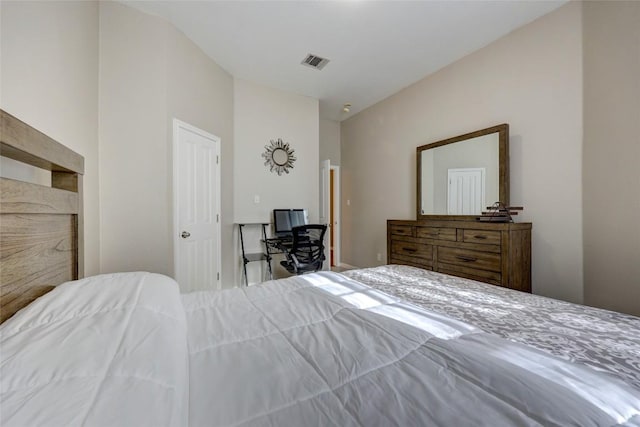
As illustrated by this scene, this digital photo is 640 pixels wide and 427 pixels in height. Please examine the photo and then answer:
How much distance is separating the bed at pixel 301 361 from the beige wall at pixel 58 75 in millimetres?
662

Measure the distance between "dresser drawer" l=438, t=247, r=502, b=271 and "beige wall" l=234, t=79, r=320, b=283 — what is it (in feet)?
6.67

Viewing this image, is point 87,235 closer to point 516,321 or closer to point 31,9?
point 31,9

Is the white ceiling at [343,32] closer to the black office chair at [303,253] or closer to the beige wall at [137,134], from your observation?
the beige wall at [137,134]

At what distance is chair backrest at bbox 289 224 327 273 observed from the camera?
2.91m

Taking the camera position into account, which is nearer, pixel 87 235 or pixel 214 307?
pixel 214 307

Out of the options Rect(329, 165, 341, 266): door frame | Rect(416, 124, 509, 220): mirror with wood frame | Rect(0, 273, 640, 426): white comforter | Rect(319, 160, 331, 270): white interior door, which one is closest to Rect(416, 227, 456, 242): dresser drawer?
Rect(416, 124, 509, 220): mirror with wood frame

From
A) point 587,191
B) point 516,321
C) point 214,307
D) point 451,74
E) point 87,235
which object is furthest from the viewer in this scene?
point 451,74

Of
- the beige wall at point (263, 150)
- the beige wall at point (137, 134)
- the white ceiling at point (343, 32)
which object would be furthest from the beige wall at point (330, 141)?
the beige wall at point (137, 134)

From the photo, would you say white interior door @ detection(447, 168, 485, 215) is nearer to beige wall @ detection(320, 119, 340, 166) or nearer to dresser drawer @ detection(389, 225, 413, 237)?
dresser drawer @ detection(389, 225, 413, 237)

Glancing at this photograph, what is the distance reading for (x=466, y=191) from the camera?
2789mm

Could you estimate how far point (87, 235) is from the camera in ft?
6.12

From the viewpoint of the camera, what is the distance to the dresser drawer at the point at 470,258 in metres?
2.24

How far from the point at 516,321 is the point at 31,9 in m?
2.62

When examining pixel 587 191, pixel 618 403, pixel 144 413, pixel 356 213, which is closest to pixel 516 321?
pixel 618 403
